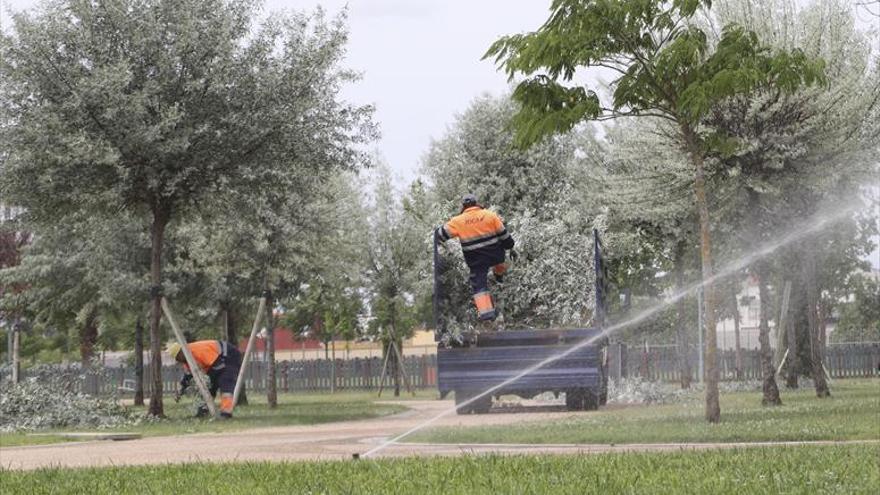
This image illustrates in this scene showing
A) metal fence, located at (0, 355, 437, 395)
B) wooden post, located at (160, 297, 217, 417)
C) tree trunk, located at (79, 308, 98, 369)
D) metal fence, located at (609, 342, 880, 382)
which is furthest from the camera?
tree trunk, located at (79, 308, 98, 369)

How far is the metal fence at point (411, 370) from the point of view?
4191 centimetres

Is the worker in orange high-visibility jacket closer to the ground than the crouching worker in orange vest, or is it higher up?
higher up

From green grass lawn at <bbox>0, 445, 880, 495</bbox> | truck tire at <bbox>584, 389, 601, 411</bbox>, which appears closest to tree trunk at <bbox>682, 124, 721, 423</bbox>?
green grass lawn at <bbox>0, 445, 880, 495</bbox>

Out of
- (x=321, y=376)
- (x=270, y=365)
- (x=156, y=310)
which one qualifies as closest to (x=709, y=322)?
(x=156, y=310)

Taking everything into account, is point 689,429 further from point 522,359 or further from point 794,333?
point 794,333

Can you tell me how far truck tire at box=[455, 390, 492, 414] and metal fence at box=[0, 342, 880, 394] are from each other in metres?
21.2

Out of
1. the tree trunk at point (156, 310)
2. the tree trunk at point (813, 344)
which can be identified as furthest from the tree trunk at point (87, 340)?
the tree trunk at point (813, 344)

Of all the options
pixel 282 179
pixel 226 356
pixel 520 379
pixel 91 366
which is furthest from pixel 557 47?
pixel 91 366

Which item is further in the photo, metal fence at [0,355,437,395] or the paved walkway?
metal fence at [0,355,437,395]

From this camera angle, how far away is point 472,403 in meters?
18.8

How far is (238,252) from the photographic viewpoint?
25094 millimetres

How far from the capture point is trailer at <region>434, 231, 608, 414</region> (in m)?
17.1

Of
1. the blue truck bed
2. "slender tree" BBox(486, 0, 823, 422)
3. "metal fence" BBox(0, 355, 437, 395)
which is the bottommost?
"metal fence" BBox(0, 355, 437, 395)

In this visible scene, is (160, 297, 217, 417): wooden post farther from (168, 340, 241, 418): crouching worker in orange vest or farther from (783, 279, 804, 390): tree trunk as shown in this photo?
(783, 279, 804, 390): tree trunk
